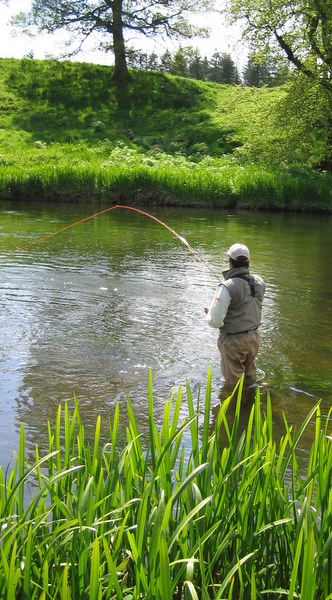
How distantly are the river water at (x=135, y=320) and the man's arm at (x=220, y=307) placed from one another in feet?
2.86

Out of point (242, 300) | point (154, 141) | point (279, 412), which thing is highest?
point (154, 141)

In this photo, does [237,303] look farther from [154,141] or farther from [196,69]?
[196,69]

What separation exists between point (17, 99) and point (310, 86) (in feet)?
64.2

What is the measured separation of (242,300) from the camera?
7074 millimetres

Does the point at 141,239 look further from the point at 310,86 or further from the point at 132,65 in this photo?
the point at 132,65

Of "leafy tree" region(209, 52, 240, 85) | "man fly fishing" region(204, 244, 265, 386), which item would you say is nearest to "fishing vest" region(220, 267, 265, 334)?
"man fly fishing" region(204, 244, 265, 386)

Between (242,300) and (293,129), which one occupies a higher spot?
(293,129)

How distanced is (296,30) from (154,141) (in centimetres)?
941

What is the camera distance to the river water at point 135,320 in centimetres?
729

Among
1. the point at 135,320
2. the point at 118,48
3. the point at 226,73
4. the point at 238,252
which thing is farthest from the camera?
the point at 226,73

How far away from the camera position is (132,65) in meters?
50.5

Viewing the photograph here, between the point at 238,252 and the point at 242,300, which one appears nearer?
the point at 238,252

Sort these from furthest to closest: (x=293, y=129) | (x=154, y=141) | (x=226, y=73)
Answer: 1. (x=226, y=73)
2. (x=154, y=141)
3. (x=293, y=129)

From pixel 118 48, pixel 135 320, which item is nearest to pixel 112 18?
pixel 118 48
